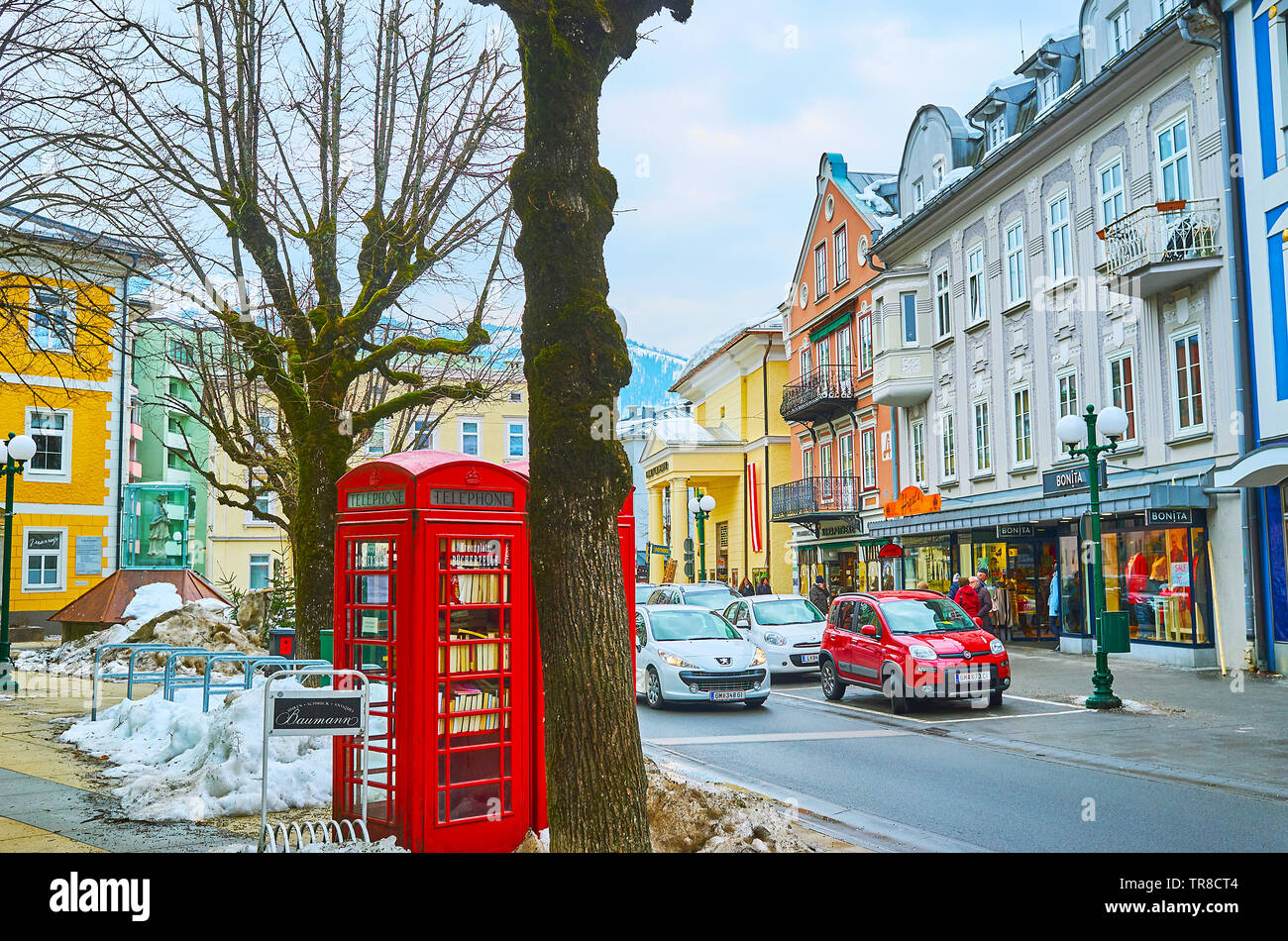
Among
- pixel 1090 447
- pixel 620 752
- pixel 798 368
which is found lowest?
pixel 620 752

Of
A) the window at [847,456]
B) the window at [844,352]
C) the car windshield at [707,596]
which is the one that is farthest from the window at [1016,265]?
the window at [847,456]

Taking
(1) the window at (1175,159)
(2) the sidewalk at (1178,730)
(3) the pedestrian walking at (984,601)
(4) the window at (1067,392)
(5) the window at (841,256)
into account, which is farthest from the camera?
(5) the window at (841,256)

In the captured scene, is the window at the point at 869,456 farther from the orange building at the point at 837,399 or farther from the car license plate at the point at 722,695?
the car license plate at the point at 722,695

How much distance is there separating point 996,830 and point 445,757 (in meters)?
4.29

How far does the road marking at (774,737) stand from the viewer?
A: 1320cm

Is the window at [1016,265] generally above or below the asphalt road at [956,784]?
above

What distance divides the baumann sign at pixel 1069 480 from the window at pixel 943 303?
819cm

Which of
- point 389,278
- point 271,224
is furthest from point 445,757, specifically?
point 271,224

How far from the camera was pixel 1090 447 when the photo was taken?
611 inches

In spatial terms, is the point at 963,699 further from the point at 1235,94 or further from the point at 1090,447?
the point at 1235,94

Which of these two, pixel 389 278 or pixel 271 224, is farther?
pixel 271 224

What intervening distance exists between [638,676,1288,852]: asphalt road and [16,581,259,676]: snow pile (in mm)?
9889

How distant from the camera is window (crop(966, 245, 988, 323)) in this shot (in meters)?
28.6
